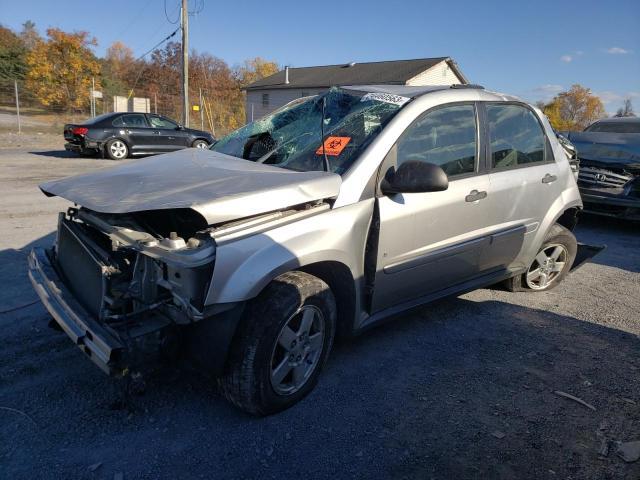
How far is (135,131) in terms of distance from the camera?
14.7 m

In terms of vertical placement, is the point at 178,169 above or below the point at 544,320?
above

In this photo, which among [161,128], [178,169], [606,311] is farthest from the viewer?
[161,128]

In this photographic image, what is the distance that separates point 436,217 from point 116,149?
43.9 feet

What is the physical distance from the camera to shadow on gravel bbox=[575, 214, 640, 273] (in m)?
6.19

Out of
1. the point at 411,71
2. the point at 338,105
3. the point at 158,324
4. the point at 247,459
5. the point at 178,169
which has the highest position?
the point at 411,71

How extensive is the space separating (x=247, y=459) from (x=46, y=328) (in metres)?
2.01

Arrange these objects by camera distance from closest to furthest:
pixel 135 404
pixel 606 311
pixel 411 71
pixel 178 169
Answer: pixel 135 404, pixel 178 169, pixel 606 311, pixel 411 71

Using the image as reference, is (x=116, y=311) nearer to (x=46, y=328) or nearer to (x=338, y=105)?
(x=46, y=328)

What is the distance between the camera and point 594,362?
140 inches

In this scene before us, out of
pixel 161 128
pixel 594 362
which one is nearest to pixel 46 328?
pixel 594 362

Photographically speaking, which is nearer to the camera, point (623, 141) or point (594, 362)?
point (594, 362)

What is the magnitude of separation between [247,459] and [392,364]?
131 cm

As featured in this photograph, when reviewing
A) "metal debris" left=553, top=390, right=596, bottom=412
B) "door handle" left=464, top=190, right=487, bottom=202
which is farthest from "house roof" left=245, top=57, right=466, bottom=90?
"metal debris" left=553, top=390, right=596, bottom=412

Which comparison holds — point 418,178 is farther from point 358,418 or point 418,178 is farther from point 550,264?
point 550,264
